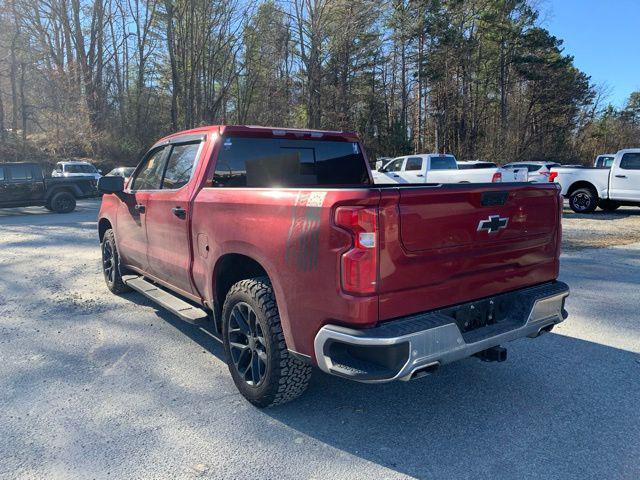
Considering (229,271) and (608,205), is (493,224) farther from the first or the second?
(608,205)

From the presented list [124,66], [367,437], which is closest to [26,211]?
[367,437]

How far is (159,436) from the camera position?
2.99m

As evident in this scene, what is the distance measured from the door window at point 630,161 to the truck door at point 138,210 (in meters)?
14.3

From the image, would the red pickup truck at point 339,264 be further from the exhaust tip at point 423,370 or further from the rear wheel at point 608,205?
the rear wheel at point 608,205

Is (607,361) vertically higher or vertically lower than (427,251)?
lower

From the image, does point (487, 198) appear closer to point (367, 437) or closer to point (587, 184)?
point (367, 437)

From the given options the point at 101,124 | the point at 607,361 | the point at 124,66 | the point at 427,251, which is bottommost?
the point at 607,361

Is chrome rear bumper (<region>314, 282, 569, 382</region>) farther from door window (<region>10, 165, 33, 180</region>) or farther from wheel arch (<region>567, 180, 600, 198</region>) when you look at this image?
door window (<region>10, 165, 33, 180</region>)

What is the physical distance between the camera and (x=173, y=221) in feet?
13.8

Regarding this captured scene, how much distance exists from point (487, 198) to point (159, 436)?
248 centimetres

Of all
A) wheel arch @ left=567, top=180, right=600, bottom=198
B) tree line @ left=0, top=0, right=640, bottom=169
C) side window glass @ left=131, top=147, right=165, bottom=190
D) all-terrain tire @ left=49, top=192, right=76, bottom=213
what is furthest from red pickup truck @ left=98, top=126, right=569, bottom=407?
tree line @ left=0, top=0, right=640, bottom=169

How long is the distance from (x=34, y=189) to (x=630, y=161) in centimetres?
1887

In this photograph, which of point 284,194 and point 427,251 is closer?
point 427,251

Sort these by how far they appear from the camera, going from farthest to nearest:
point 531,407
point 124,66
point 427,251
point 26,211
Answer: point 124,66 → point 26,211 → point 531,407 → point 427,251
